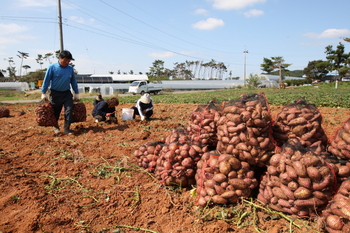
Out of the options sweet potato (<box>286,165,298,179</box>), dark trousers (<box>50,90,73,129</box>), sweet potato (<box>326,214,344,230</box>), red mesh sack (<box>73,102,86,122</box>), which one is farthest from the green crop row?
sweet potato (<box>326,214,344,230</box>)

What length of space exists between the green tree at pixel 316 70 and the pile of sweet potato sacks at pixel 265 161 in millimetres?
76503

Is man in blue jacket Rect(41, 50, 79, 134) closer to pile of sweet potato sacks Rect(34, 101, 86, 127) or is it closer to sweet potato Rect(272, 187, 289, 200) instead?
pile of sweet potato sacks Rect(34, 101, 86, 127)

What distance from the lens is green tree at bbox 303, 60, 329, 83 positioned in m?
70.7

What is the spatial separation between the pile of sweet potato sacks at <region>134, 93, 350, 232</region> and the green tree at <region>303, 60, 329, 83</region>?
76503 mm

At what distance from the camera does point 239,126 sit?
2580mm

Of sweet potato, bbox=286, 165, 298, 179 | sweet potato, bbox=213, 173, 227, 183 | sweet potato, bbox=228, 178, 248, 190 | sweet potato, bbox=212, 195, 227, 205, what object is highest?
sweet potato, bbox=286, 165, 298, 179

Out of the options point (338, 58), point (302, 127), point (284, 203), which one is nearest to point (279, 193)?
point (284, 203)

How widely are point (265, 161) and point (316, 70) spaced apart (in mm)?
88956

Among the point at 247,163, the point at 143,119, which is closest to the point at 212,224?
the point at 247,163

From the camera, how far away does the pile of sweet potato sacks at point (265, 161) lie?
2.12 meters

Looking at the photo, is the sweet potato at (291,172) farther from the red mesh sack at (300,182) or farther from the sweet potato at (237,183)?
the sweet potato at (237,183)

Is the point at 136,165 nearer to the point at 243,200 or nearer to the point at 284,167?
the point at 243,200

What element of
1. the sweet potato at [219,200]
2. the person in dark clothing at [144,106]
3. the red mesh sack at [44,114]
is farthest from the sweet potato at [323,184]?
the person in dark clothing at [144,106]

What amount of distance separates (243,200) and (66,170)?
258 cm
